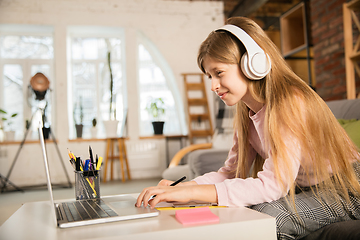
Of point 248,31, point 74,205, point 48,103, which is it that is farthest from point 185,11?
point 74,205

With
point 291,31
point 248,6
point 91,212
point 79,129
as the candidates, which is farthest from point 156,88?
point 91,212

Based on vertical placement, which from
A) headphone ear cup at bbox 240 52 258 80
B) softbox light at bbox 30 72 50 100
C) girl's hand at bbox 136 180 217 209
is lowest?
girl's hand at bbox 136 180 217 209

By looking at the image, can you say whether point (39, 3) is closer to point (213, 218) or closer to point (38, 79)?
point (38, 79)

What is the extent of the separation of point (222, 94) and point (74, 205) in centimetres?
54

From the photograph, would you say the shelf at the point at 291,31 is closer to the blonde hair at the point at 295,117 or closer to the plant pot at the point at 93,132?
the plant pot at the point at 93,132

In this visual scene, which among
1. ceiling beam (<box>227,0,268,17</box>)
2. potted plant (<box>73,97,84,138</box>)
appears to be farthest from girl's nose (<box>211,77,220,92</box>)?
potted plant (<box>73,97,84,138</box>)

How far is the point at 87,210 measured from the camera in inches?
28.9

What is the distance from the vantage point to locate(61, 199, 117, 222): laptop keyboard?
0.66 metres

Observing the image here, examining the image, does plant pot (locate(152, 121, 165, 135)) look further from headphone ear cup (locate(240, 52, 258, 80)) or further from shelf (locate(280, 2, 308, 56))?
headphone ear cup (locate(240, 52, 258, 80))

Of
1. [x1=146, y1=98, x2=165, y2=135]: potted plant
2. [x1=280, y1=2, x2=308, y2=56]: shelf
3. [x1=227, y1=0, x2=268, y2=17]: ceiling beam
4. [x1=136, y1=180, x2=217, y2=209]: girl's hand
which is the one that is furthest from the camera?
[x1=146, y1=98, x2=165, y2=135]: potted plant

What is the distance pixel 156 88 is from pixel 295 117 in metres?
4.52

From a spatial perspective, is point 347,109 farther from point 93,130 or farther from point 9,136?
point 9,136

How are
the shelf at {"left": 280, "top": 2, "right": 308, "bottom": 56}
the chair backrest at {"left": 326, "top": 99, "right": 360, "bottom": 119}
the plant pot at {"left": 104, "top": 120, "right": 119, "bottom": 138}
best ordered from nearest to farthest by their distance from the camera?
the chair backrest at {"left": 326, "top": 99, "right": 360, "bottom": 119}
the shelf at {"left": 280, "top": 2, "right": 308, "bottom": 56}
the plant pot at {"left": 104, "top": 120, "right": 119, "bottom": 138}

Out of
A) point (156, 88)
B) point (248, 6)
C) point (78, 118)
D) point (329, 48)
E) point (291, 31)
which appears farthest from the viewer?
point (156, 88)
